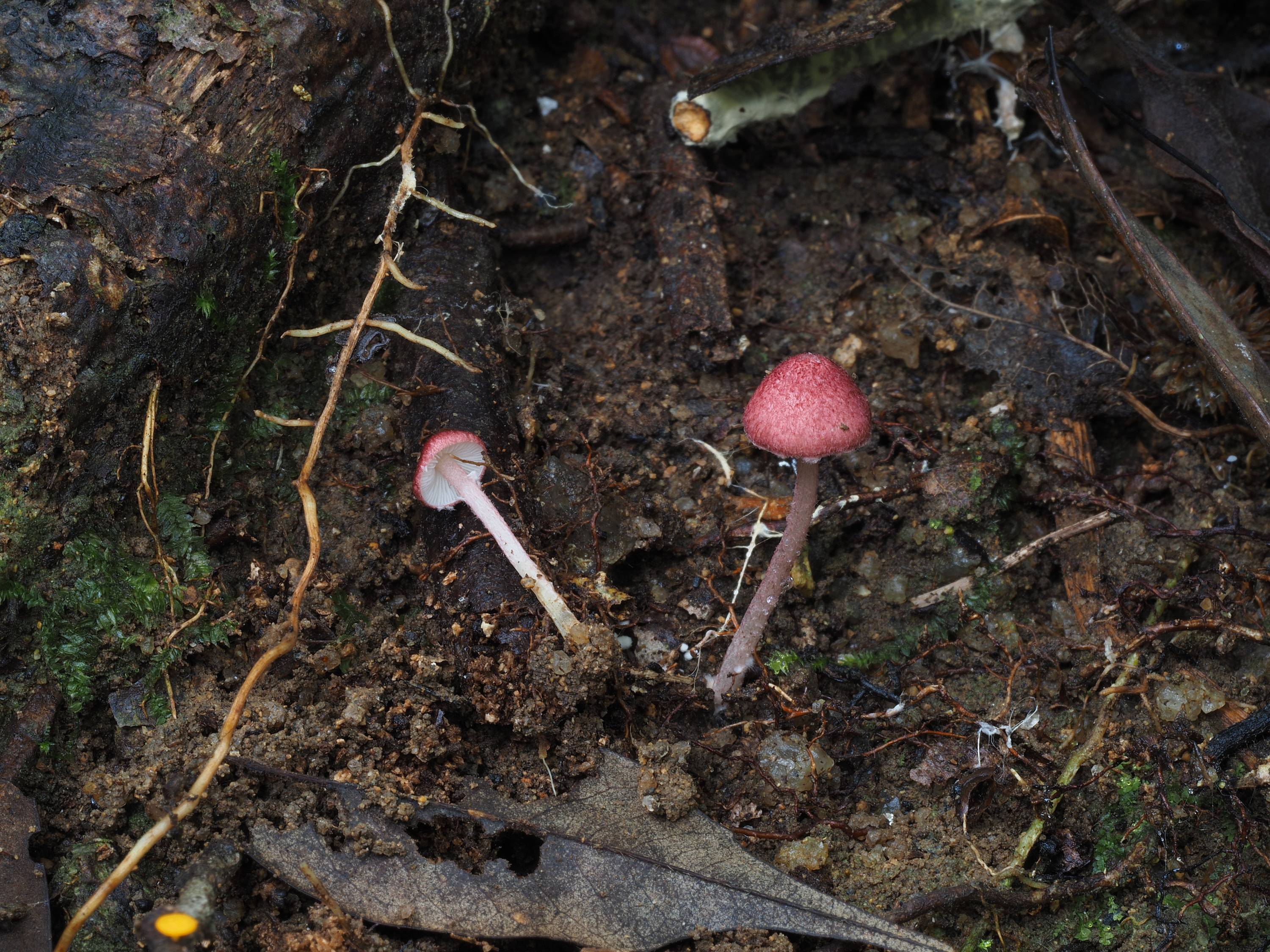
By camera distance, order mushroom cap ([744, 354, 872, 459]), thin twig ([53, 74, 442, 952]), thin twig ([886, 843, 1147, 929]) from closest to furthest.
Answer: thin twig ([53, 74, 442, 952]), thin twig ([886, 843, 1147, 929]), mushroom cap ([744, 354, 872, 459])

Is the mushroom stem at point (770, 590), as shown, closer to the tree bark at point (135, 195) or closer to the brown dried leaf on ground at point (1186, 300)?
the brown dried leaf on ground at point (1186, 300)

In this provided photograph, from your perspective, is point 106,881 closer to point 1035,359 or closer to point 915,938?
point 915,938

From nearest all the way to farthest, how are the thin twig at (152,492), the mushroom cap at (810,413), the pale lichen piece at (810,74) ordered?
the mushroom cap at (810,413) < the thin twig at (152,492) < the pale lichen piece at (810,74)

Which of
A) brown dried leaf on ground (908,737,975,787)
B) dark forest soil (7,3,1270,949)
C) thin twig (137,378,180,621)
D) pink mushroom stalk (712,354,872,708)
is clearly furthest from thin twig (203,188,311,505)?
brown dried leaf on ground (908,737,975,787)

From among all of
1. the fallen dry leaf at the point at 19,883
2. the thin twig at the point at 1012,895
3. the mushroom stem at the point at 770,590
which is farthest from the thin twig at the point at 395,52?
the thin twig at the point at 1012,895

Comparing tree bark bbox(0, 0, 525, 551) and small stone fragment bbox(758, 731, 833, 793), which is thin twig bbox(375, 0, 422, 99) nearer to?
tree bark bbox(0, 0, 525, 551)

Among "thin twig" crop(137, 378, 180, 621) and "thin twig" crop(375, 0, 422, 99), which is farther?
"thin twig" crop(375, 0, 422, 99)

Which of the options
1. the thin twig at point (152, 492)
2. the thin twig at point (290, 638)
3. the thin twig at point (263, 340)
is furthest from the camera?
the thin twig at point (263, 340)

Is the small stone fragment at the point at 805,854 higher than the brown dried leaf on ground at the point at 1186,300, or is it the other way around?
the brown dried leaf on ground at the point at 1186,300
